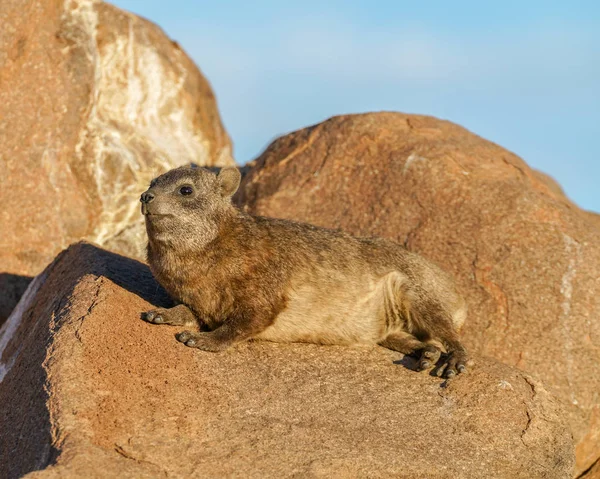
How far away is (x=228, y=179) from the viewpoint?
370 inches

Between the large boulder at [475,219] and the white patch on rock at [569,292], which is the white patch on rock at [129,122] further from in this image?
the white patch on rock at [569,292]

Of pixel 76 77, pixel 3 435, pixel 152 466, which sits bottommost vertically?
pixel 3 435

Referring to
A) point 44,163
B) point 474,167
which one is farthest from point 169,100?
point 474,167

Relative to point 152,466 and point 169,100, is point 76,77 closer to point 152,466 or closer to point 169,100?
point 169,100

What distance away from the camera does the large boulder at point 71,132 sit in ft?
43.7

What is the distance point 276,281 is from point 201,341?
109cm

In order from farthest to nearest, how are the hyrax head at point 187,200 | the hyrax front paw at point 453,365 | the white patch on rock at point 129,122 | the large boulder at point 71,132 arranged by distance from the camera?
the white patch on rock at point 129,122 < the large boulder at point 71,132 < the hyrax front paw at point 453,365 < the hyrax head at point 187,200

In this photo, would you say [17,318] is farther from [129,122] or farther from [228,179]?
[129,122]

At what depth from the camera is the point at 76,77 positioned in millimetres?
14070

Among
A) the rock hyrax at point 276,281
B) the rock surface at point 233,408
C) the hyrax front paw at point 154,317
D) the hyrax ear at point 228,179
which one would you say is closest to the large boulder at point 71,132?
the rock surface at point 233,408

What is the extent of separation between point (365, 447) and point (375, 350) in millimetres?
2051

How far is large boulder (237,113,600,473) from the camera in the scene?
11203mm

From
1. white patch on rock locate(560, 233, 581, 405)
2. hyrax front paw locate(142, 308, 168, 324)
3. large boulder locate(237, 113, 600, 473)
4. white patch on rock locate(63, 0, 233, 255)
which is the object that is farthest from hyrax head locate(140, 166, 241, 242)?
white patch on rock locate(63, 0, 233, 255)

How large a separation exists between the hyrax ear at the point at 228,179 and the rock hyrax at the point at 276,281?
0.01 meters
